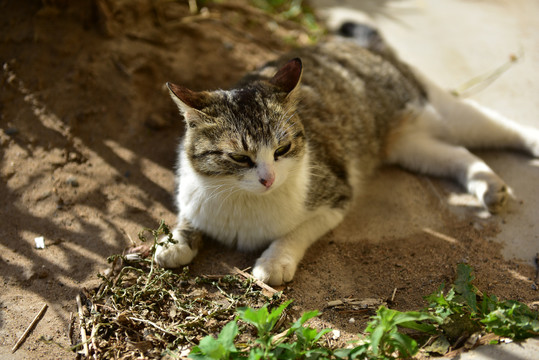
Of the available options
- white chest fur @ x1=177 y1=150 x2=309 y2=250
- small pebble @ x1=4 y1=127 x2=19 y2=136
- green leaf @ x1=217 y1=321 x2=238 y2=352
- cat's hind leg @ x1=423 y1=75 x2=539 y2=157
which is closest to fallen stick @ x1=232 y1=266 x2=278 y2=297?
white chest fur @ x1=177 y1=150 x2=309 y2=250

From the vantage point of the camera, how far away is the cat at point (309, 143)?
3.09 meters

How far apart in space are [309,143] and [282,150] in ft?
2.31

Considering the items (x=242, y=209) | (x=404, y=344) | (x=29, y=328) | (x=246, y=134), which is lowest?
(x=29, y=328)

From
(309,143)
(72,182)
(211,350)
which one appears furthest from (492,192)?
(72,182)

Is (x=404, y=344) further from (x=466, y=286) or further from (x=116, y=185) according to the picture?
(x=116, y=185)

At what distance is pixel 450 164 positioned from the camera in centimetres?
435

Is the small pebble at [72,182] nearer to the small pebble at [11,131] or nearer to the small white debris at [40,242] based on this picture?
the small white debris at [40,242]

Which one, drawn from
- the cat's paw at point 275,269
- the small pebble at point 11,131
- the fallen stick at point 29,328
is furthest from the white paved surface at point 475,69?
the small pebble at point 11,131

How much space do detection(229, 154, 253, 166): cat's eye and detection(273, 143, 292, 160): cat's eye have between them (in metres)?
0.18

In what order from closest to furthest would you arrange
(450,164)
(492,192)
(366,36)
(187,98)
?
(187,98)
(492,192)
(450,164)
(366,36)

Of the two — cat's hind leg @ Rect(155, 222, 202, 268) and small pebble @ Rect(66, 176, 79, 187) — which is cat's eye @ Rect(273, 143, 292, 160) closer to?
cat's hind leg @ Rect(155, 222, 202, 268)

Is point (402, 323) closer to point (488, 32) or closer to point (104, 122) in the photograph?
point (104, 122)

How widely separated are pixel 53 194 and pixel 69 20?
1.87 m

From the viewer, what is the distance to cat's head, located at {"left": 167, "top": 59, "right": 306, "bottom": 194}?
2.98m
